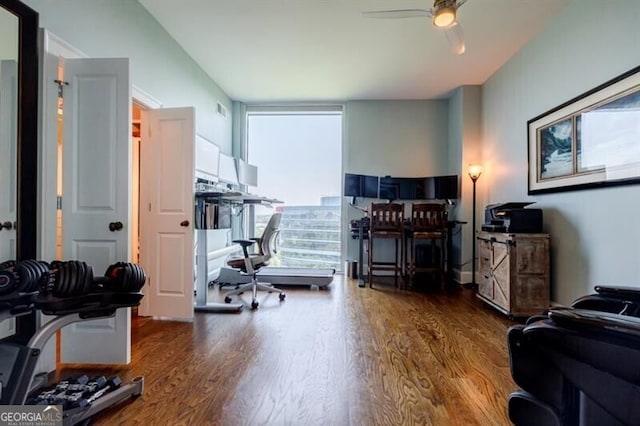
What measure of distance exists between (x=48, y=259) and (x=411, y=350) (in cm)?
253

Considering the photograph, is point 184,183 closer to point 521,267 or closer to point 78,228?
point 78,228

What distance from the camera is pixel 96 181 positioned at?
2133mm

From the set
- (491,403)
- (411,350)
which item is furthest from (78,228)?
(491,403)

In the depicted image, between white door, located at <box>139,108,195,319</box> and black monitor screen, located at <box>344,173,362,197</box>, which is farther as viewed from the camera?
black monitor screen, located at <box>344,173,362,197</box>

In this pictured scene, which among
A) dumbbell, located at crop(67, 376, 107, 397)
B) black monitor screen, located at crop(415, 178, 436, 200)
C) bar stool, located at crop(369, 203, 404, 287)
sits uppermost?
black monitor screen, located at crop(415, 178, 436, 200)

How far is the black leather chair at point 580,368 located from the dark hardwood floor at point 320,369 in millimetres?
504

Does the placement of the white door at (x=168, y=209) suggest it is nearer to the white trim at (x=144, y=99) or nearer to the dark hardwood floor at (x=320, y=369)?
the white trim at (x=144, y=99)

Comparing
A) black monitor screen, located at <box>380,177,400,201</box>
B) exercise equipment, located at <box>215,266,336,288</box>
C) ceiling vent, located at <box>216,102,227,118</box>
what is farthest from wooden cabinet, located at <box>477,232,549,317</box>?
ceiling vent, located at <box>216,102,227,118</box>

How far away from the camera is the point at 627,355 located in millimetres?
756

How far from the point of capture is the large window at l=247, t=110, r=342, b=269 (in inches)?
224

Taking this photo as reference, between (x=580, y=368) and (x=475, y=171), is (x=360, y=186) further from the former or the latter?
(x=580, y=368)

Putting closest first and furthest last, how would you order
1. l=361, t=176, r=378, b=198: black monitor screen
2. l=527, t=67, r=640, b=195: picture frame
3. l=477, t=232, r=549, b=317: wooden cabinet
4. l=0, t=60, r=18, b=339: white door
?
1. l=0, t=60, r=18, b=339: white door
2. l=527, t=67, r=640, b=195: picture frame
3. l=477, t=232, r=549, b=317: wooden cabinet
4. l=361, t=176, r=378, b=198: black monitor screen

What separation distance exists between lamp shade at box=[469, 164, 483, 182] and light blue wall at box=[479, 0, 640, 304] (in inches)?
20.9

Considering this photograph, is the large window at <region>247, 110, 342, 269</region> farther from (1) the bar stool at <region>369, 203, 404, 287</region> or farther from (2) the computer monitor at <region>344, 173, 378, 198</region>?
(1) the bar stool at <region>369, 203, 404, 287</region>
